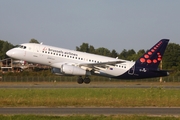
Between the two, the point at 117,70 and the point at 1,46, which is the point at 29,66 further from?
the point at 1,46

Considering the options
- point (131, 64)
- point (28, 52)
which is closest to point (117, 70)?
point (131, 64)

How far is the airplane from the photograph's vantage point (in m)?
50.8

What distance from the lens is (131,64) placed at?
2122 inches

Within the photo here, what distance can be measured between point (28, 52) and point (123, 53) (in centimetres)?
9536

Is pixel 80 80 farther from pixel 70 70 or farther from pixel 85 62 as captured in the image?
pixel 70 70

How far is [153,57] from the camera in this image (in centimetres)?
5466

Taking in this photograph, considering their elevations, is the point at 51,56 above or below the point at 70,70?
above

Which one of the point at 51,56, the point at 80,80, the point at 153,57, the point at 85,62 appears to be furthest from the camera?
the point at 153,57

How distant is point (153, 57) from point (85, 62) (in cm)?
892

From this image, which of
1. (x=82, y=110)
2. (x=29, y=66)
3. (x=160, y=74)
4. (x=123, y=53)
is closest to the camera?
(x=82, y=110)

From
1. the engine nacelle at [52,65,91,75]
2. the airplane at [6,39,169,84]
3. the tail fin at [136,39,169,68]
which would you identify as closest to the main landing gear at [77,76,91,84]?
the airplane at [6,39,169,84]

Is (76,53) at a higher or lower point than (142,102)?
higher

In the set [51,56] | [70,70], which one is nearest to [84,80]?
[70,70]

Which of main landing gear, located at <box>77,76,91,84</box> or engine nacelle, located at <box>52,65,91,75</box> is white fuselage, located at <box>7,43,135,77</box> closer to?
engine nacelle, located at <box>52,65,91,75</box>
